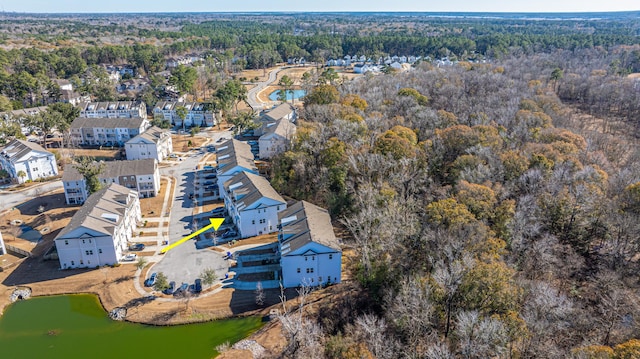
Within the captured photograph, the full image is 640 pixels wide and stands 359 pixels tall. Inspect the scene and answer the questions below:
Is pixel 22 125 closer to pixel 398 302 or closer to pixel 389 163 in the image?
pixel 389 163

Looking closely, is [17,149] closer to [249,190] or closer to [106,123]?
[106,123]

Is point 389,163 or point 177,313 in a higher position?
point 389,163

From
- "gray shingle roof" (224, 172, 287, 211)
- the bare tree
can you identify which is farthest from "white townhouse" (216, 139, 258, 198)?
the bare tree

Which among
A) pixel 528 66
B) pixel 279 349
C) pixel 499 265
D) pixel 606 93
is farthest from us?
pixel 528 66

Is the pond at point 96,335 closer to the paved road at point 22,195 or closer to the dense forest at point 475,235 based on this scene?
the dense forest at point 475,235

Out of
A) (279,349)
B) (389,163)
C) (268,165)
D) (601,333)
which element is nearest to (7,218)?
(268,165)

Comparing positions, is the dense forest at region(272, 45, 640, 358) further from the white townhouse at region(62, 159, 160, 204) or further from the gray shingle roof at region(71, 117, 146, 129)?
the gray shingle roof at region(71, 117, 146, 129)
